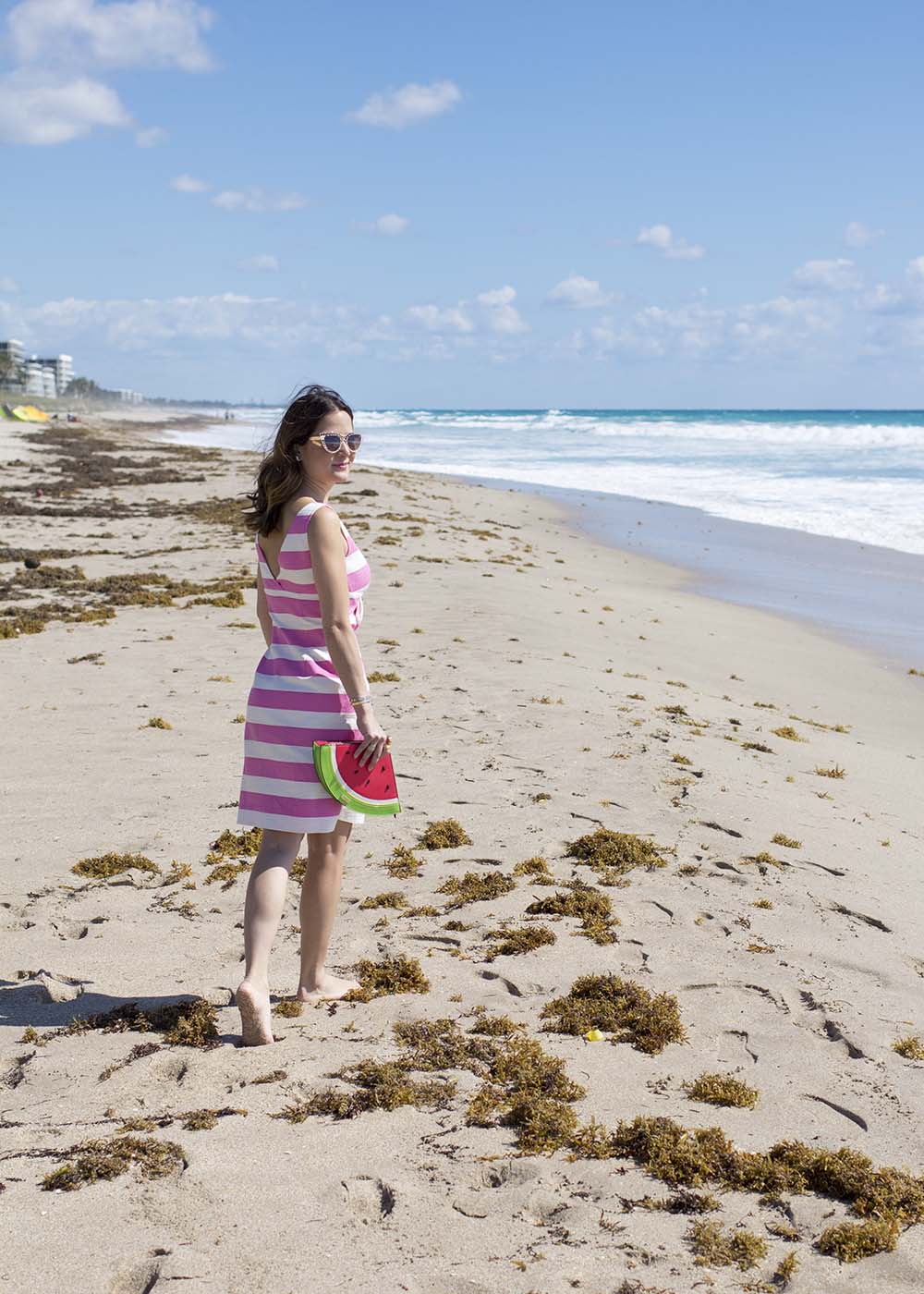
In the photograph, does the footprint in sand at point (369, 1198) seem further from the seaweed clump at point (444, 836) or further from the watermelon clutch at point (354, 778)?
the seaweed clump at point (444, 836)

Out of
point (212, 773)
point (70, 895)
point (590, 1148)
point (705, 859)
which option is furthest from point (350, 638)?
point (212, 773)

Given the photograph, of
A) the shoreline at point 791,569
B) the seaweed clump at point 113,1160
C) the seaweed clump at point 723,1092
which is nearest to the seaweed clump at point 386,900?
the seaweed clump at point 723,1092

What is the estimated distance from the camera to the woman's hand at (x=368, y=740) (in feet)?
10.8

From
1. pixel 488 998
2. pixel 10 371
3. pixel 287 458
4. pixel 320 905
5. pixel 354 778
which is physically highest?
pixel 10 371

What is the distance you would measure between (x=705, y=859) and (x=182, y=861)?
232 centimetres

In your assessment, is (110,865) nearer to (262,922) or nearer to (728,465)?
(262,922)

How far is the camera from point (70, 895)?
4.56 metres

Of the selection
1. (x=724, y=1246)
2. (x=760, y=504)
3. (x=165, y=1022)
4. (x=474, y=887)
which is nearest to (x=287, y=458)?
(x=165, y=1022)

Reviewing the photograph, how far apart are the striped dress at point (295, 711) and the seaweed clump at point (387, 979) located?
2.51 ft

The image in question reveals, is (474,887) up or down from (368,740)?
down

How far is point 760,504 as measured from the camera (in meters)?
24.7

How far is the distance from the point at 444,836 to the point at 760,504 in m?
21.0

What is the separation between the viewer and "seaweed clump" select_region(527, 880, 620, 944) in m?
4.39

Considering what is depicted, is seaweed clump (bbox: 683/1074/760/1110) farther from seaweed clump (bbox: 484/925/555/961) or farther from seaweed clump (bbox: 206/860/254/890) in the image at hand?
seaweed clump (bbox: 206/860/254/890)
